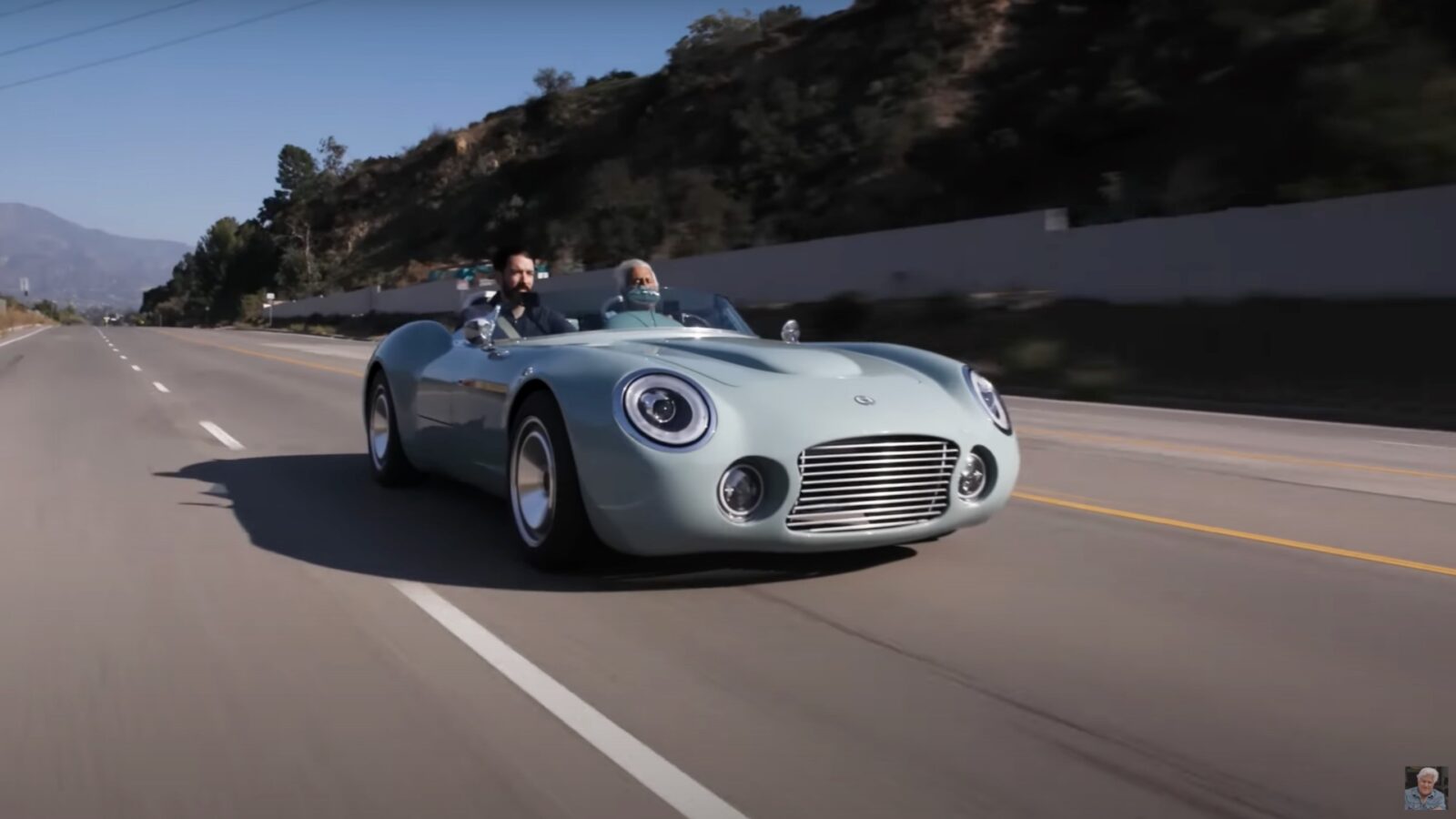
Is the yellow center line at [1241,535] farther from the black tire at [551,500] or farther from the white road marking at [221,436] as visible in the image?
the white road marking at [221,436]

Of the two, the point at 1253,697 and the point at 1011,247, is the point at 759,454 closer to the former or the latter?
the point at 1253,697

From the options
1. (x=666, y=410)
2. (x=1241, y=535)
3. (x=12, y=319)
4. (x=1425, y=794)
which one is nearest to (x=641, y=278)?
(x=666, y=410)

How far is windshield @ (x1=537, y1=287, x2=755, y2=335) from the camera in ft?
23.6

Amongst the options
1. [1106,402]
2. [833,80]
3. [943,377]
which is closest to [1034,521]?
[943,377]

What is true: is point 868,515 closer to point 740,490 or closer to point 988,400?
point 740,490

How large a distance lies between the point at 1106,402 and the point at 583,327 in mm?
13855

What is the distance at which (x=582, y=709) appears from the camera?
4.14m

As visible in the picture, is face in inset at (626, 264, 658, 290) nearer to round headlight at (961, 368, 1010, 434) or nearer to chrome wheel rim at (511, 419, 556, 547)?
chrome wheel rim at (511, 419, 556, 547)

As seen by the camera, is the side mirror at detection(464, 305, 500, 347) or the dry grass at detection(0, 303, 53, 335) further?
the dry grass at detection(0, 303, 53, 335)

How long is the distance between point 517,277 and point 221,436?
215 inches

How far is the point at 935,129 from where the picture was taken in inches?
1982

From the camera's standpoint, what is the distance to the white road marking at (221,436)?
1122 centimetres

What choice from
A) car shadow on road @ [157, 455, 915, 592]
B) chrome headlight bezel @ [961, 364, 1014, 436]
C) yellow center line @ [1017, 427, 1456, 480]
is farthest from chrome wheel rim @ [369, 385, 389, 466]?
yellow center line @ [1017, 427, 1456, 480]

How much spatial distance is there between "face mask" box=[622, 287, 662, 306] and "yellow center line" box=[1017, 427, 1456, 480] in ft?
19.4
